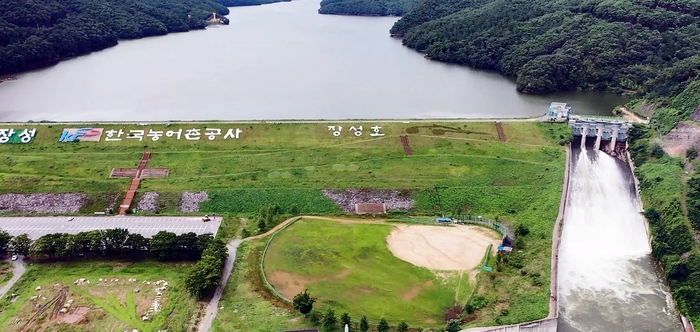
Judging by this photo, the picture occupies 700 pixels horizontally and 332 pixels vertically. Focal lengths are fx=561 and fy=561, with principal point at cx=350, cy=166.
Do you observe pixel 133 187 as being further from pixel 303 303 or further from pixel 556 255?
pixel 556 255

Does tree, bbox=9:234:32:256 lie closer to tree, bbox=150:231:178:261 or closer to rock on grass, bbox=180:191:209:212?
tree, bbox=150:231:178:261

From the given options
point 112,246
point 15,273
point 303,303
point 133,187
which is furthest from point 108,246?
point 303,303

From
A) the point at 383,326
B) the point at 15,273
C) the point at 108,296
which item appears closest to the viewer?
the point at 383,326

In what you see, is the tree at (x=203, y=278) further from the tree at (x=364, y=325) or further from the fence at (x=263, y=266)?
the tree at (x=364, y=325)

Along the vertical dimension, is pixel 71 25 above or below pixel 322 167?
above

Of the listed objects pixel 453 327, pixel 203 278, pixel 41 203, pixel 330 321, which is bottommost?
pixel 330 321

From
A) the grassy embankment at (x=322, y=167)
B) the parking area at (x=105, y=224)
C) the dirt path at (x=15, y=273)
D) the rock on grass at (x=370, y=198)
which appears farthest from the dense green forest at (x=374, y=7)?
the dirt path at (x=15, y=273)

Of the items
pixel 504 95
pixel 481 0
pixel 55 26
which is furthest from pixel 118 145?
pixel 481 0
